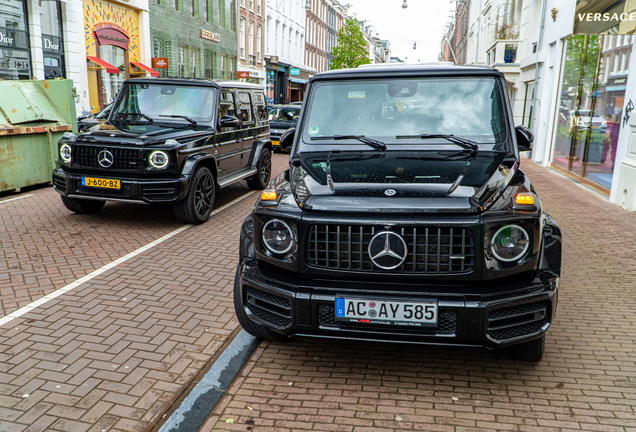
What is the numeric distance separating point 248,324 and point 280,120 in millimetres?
16261

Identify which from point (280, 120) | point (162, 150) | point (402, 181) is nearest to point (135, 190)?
point (162, 150)

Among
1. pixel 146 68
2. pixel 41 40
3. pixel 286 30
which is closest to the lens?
pixel 41 40

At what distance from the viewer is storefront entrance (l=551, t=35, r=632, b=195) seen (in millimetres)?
10727

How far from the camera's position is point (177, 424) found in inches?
112

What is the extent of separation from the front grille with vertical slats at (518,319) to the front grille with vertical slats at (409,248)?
30cm

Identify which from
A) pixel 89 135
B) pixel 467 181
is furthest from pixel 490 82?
pixel 89 135

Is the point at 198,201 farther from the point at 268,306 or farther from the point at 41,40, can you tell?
the point at 41,40

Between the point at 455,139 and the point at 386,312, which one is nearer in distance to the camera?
the point at 386,312

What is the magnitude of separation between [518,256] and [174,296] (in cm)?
306

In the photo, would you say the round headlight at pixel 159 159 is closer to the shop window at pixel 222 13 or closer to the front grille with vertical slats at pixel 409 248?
the front grille with vertical slats at pixel 409 248

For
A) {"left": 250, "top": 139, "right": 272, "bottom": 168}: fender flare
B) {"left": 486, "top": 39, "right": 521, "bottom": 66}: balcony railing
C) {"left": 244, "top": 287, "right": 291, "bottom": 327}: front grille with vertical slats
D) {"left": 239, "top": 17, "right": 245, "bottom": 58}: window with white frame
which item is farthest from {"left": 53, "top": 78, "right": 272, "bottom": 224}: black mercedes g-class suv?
{"left": 239, "top": 17, "right": 245, "bottom": 58}: window with white frame

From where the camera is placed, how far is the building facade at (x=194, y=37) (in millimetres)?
24875

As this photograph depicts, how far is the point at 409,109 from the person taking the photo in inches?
158

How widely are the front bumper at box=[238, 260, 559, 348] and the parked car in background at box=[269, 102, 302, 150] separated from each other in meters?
15.0
